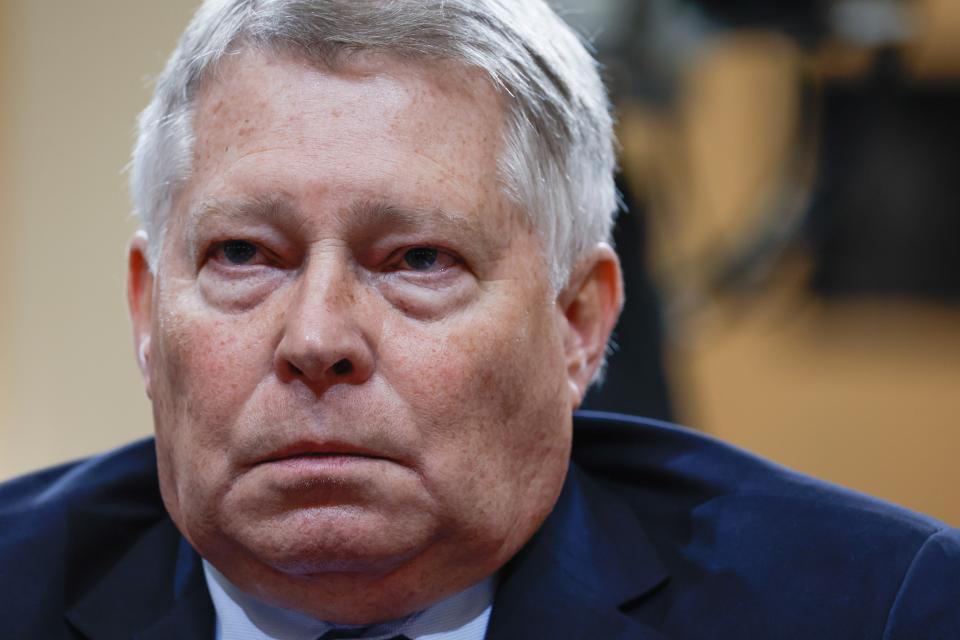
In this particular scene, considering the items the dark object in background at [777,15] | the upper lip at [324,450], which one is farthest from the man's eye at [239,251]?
the dark object in background at [777,15]

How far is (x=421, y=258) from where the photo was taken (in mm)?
1560

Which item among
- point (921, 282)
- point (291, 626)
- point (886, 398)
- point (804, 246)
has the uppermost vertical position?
point (291, 626)

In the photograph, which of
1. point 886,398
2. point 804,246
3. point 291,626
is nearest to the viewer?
point 291,626

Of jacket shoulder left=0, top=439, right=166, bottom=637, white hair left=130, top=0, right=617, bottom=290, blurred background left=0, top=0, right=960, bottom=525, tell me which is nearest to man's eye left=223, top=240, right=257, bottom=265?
white hair left=130, top=0, right=617, bottom=290

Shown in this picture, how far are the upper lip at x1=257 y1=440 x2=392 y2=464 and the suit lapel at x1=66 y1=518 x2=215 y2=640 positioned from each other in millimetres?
343

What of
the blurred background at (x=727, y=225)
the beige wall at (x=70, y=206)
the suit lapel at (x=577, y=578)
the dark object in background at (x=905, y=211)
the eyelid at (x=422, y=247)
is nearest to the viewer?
the eyelid at (x=422, y=247)

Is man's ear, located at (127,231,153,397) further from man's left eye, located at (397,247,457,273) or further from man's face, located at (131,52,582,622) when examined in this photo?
man's left eye, located at (397,247,457,273)

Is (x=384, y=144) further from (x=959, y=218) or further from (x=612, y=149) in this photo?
(x=959, y=218)

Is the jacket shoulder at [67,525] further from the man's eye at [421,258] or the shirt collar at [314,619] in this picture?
Result: the man's eye at [421,258]

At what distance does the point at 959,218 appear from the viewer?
5.21 m

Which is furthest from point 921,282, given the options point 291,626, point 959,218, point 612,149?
point 291,626

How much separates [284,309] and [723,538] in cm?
64

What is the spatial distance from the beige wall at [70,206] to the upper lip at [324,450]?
3.05 meters

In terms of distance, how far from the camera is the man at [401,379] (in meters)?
1.49
